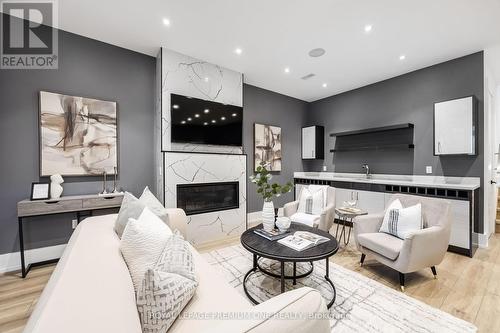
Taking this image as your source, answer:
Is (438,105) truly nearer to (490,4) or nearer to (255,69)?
(490,4)

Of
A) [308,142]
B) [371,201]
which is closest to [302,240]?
[371,201]

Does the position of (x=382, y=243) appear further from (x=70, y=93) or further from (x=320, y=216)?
(x=70, y=93)

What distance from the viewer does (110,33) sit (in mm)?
2795

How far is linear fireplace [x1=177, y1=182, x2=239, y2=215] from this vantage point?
3.31m

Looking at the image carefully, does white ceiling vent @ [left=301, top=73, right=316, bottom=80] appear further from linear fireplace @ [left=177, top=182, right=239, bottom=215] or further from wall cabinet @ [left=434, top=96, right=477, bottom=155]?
linear fireplace @ [left=177, top=182, right=239, bottom=215]

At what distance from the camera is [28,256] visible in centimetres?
255

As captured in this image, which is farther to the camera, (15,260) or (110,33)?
(110,33)

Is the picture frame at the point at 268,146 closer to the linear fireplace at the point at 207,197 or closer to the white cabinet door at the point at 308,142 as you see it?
the white cabinet door at the point at 308,142

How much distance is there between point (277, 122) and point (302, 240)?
3.51 meters

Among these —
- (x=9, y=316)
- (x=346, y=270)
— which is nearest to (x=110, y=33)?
(x=9, y=316)

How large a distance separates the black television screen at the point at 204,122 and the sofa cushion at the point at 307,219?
175cm

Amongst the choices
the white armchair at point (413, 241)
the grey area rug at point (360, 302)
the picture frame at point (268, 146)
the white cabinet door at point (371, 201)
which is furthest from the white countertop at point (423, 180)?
the grey area rug at point (360, 302)

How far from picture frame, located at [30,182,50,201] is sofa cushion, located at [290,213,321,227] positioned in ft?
10.4

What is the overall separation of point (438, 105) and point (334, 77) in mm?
1742
